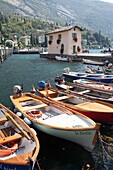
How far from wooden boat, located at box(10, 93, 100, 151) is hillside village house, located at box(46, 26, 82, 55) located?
48.6 m

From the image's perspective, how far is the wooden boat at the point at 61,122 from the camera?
37.8ft

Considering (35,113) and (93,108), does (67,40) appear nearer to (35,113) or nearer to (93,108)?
(93,108)

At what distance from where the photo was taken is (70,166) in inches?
427

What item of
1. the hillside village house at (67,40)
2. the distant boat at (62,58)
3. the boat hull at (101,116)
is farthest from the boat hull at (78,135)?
the hillside village house at (67,40)

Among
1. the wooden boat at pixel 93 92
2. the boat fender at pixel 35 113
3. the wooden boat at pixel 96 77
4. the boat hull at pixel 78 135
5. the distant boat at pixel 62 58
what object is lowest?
the boat hull at pixel 78 135

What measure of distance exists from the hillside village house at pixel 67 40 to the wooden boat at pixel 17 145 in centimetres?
5284

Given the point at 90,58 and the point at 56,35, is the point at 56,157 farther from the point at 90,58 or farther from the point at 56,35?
the point at 56,35

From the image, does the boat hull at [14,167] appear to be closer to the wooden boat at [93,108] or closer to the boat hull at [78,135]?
the boat hull at [78,135]

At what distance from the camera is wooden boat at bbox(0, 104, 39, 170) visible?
8336 mm

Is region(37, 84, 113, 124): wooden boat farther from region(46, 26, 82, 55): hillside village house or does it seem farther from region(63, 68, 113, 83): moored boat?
region(46, 26, 82, 55): hillside village house

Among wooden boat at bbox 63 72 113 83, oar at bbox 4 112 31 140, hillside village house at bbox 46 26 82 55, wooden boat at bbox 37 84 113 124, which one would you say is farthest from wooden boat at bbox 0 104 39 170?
hillside village house at bbox 46 26 82 55

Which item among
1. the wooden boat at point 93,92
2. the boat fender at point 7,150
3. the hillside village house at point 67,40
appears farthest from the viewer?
the hillside village house at point 67,40

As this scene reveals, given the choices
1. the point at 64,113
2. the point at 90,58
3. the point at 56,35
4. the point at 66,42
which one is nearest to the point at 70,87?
the point at 64,113

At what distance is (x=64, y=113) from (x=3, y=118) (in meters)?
3.79
